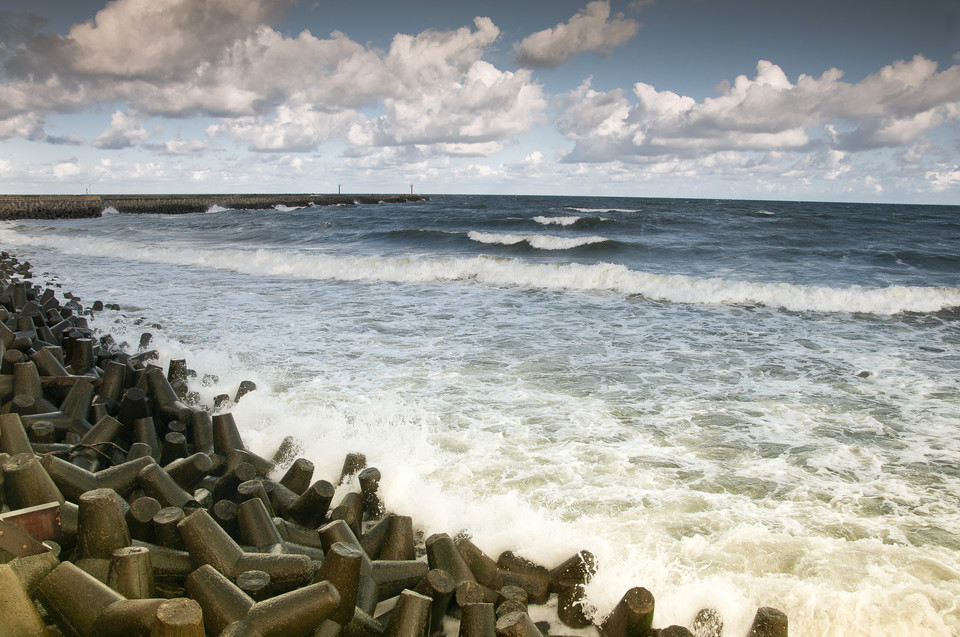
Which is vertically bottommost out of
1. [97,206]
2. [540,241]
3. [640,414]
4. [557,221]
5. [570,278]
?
[640,414]

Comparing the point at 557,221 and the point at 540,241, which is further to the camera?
the point at 557,221

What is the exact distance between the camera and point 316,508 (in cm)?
387

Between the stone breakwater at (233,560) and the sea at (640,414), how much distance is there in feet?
0.98

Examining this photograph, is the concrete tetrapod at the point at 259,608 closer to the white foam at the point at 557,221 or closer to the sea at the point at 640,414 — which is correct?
the sea at the point at 640,414

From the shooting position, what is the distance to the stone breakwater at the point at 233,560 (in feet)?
7.93

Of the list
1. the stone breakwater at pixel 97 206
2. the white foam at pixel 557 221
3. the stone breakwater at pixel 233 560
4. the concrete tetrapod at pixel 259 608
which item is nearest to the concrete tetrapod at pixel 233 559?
the stone breakwater at pixel 233 560

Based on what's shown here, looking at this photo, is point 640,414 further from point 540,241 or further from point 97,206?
point 97,206

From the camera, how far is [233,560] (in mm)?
2896

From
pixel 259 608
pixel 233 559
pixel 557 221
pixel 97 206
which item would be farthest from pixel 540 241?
pixel 97 206

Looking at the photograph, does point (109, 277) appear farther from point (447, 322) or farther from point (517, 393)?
point (517, 393)

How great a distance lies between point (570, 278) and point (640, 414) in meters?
11.4

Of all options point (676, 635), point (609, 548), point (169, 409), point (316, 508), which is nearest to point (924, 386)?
point (609, 548)

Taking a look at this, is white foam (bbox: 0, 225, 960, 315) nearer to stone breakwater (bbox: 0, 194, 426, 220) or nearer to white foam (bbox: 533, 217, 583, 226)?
white foam (bbox: 533, 217, 583, 226)

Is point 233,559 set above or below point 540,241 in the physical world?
below
